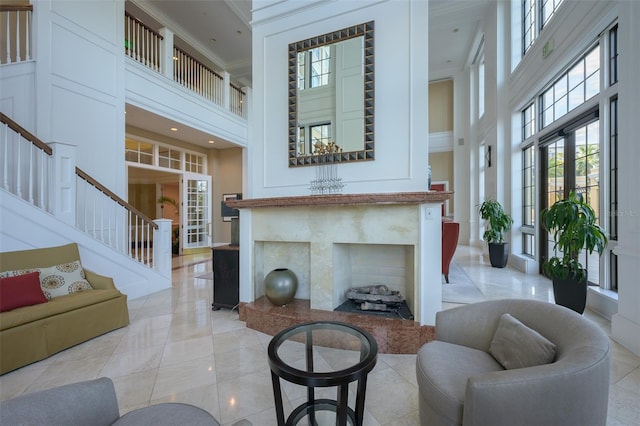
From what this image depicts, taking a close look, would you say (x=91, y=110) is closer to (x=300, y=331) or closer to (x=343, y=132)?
(x=343, y=132)

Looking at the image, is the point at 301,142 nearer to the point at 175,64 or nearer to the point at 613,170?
the point at 613,170

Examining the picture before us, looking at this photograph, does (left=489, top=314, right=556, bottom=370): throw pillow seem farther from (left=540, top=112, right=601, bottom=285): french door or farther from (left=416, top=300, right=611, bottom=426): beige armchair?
(left=540, top=112, right=601, bottom=285): french door

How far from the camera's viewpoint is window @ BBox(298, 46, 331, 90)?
121 inches

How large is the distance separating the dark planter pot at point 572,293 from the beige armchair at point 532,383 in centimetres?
213

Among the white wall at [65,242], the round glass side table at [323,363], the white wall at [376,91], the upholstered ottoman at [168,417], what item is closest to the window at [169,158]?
the white wall at [65,242]

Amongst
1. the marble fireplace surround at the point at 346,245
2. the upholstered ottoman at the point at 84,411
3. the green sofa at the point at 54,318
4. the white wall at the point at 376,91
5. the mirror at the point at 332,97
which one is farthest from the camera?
the mirror at the point at 332,97

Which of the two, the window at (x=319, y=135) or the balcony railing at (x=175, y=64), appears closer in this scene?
the window at (x=319, y=135)

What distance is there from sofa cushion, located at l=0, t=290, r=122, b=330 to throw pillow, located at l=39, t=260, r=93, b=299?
10 cm

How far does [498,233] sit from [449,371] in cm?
515

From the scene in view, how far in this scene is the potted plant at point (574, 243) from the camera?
2906 mm

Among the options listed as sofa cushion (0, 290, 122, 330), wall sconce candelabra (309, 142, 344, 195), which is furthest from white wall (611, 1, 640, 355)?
sofa cushion (0, 290, 122, 330)

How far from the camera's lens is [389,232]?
8.45ft

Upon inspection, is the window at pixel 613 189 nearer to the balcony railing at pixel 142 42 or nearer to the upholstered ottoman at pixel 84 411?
the upholstered ottoman at pixel 84 411

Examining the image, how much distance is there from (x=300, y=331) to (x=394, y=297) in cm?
136
